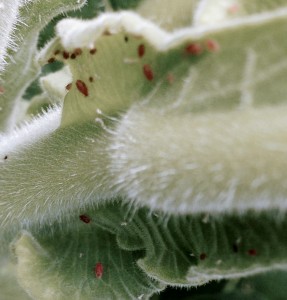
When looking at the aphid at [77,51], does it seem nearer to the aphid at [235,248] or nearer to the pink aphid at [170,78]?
the pink aphid at [170,78]

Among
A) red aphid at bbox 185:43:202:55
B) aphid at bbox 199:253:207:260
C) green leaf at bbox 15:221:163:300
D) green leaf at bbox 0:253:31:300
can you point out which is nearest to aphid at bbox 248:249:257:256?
aphid at bbox 199:253:207:260

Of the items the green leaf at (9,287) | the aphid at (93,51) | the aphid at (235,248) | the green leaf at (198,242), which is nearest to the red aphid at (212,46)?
the aphid at (93,51)

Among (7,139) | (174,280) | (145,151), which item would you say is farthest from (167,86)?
(7,139)

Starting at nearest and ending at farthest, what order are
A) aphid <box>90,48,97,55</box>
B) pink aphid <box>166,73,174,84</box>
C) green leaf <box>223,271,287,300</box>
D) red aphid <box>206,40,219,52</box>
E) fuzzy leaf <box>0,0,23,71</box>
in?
red aphid <box>206,40,219,52</box> → pink aphid <box>166,73,174,84</box> → aphid <box>90,48,97,55</box> → fuzzy leaf <box>0,0,23,71</box> → green leaf <box>223,271,287,300</box>

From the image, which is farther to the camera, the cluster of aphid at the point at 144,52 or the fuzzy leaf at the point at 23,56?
the fuzzy leaf at the point at 23,56

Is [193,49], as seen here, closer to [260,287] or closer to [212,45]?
[212,45]

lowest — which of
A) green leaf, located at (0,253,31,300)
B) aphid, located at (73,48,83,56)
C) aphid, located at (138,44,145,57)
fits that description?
green leaf, located at (0,253,31,300)

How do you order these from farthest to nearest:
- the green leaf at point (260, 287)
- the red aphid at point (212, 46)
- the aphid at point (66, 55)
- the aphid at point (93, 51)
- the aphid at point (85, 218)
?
1. the green leaf at point (260, 287)
2. the aphid at point (85, 218)
3. the aphid at point (66, 55)
4. the aphid at point (93, 51)
5. the red aphid at point (212, 46)

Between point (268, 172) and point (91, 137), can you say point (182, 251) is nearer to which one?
point (91, 137)

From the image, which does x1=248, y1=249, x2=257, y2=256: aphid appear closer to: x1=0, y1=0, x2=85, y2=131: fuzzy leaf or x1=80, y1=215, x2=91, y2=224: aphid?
x1=80, y1=215, x2=91, y2=224: aphid
